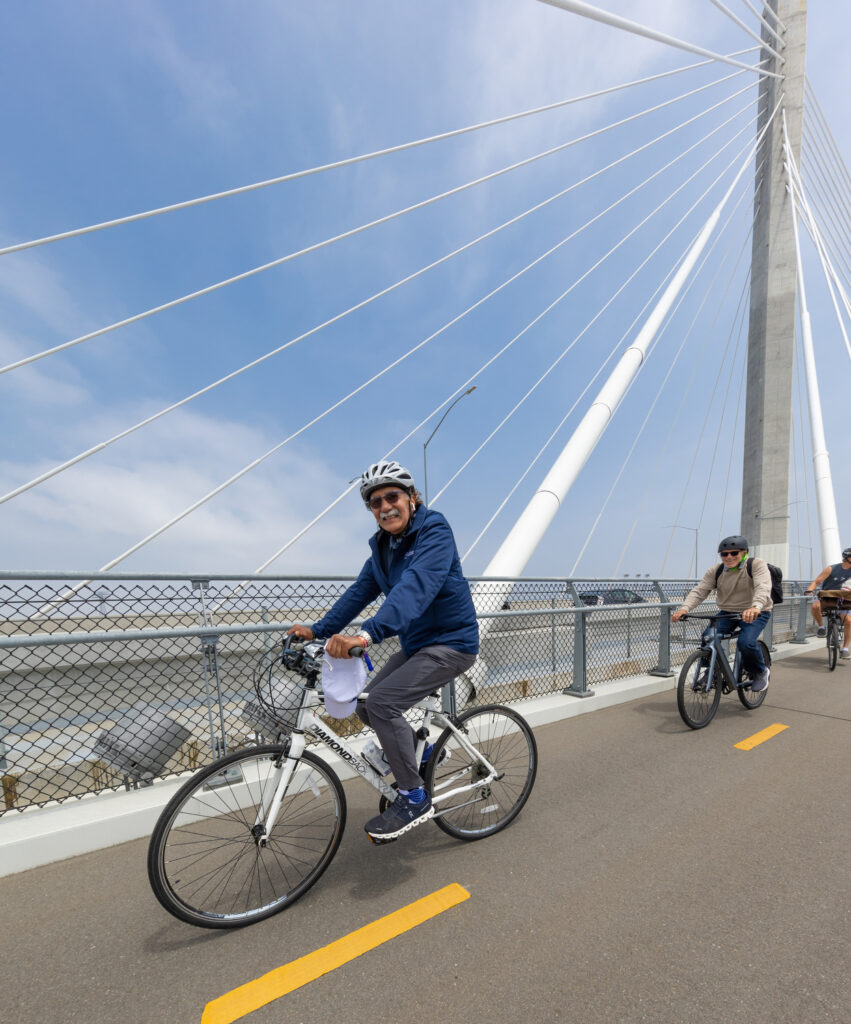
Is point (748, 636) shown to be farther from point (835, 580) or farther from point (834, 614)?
point (835, 580)

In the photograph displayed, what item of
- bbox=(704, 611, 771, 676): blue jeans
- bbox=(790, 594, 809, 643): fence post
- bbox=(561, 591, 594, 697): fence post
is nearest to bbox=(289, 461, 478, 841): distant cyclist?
bbox=(561, 591, 594, 697): fence post

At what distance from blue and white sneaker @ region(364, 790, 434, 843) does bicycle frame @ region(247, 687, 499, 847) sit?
3.8 inches

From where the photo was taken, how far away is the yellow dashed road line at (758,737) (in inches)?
175

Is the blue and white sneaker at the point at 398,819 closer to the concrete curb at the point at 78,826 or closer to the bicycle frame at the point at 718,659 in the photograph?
the concrete curb at the point at 78,826

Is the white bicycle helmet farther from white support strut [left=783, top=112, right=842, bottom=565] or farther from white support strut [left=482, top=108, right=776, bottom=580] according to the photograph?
white support strut [left=783, top=112, right=842, bottom=565]

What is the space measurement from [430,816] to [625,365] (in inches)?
456

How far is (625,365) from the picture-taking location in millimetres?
12141

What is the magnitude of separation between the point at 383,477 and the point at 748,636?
15.3 ft

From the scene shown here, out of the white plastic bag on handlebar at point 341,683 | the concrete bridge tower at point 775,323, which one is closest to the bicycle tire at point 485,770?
the white plastic bag on handlebar at point 341,683

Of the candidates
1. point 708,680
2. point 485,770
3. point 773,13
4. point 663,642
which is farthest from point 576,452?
point 773,13

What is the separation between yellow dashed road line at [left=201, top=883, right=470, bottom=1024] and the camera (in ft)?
6.18

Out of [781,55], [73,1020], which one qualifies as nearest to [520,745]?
[73,1020]

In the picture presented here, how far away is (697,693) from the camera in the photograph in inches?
197

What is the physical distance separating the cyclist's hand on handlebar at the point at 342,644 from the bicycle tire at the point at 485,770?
104 cm
